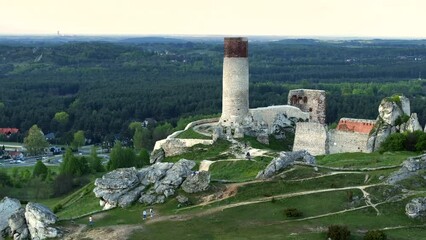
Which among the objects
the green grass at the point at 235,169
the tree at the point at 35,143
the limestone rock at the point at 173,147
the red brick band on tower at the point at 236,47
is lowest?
the tree at the point at 35,143

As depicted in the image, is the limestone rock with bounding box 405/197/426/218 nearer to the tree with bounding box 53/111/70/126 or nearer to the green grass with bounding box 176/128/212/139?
the green grass with bounding box 176/128/212/139

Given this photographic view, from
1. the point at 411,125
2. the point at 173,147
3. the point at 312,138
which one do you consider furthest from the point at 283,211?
the point at 173,147

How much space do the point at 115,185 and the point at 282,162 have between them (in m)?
12.0

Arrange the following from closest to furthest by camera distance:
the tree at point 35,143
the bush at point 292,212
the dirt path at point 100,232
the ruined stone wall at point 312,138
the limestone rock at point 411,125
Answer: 1. the dirt path at point 100,232
2. the bush at point 292,212
3. the limestone rock at point 411,125
4. the ruined stone wall at point 312,138
5. the tree at point 35,143

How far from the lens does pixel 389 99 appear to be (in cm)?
7125

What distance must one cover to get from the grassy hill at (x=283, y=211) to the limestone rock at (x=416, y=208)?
0.48 metres

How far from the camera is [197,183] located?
49.5 metres

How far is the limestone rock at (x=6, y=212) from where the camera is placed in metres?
46.7

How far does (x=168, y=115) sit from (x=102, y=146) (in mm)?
33360

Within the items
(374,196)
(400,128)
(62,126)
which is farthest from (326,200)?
(62,126)

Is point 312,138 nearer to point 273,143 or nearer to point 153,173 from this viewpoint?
point 273,143

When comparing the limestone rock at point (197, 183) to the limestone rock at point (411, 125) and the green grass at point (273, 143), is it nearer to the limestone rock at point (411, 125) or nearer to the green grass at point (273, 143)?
the green grass at point (273, 143)

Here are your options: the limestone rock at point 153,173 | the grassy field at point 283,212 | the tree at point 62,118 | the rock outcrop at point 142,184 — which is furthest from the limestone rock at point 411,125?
the tree at point 62,118

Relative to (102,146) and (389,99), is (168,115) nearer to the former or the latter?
(102,146)
